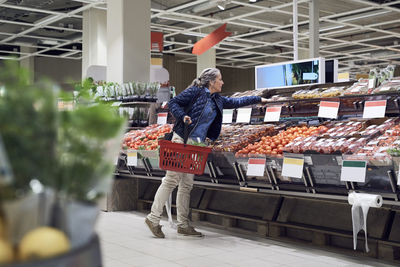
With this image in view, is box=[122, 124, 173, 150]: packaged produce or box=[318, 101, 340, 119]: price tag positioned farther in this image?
box=[122, 124, 173, 150]: packaged produce

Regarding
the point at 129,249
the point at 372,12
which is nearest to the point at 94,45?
the point at 372,12

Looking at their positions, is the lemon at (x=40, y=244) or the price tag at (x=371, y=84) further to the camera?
the price tag at (x=371, y=84)

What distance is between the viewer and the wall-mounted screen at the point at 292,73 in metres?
5.52

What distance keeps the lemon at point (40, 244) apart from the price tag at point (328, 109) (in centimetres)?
368

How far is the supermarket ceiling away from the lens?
10562mm

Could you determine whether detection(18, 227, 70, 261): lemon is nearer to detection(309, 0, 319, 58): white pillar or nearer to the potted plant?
Answer: the potted plant

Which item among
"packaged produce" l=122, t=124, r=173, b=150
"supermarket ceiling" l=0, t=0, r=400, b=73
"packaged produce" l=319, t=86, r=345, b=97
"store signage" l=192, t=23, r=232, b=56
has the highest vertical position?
"supermarket ceiling" l=0, t=0, r=400, b=73

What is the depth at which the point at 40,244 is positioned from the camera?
0.85 m

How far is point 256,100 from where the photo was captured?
4758 mm

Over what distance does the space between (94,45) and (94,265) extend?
10.2m

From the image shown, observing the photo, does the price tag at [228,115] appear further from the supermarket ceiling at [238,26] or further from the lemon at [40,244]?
the lemon at [40,244]

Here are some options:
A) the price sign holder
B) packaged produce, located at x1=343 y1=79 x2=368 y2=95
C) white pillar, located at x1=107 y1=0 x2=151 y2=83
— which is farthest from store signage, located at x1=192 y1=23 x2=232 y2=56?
the price sign holder

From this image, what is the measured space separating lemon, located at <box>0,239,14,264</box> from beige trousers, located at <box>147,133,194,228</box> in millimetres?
3597

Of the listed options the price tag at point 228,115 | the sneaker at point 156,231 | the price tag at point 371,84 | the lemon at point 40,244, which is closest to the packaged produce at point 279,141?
the price tag at point 371,84
